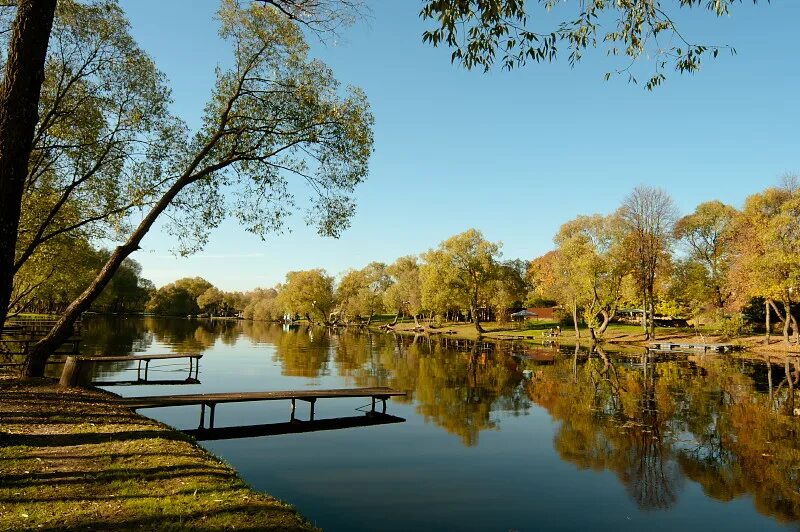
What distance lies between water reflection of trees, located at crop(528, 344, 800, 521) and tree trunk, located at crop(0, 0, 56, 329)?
42.4 feet

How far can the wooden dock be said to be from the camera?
4663 centimetres

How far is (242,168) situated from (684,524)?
17019mm

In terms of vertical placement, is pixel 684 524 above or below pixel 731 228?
below

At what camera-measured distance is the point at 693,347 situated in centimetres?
4903

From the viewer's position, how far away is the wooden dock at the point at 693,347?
46.6m

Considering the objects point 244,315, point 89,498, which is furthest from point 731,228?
point 244,315

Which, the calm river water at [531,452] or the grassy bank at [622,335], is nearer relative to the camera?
the calm river water at [531,452]

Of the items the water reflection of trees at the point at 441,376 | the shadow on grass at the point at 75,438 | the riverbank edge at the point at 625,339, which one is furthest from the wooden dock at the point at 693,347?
the shadow on grass at the point at 75,438

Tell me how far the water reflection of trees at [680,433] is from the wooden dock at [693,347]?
17.3 meters

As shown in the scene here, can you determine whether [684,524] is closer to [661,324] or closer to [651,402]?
[651,402]

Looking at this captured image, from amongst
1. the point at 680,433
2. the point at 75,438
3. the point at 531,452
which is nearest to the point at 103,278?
the point at 75,438

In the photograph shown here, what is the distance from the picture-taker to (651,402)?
22.2 meters

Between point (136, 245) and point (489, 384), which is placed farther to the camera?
point (489, 384)

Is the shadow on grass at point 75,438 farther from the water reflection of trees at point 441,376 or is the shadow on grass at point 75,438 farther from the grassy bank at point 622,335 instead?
the grassy bank at point 622,335
